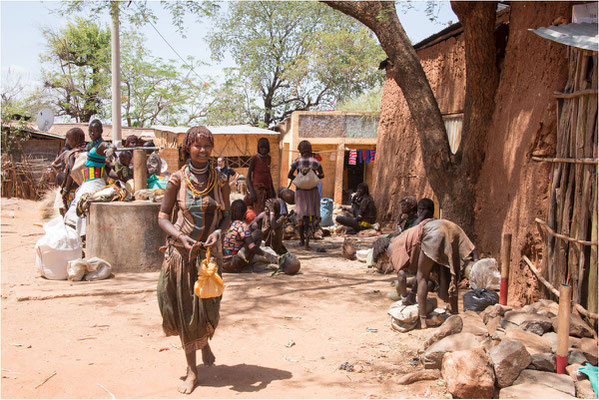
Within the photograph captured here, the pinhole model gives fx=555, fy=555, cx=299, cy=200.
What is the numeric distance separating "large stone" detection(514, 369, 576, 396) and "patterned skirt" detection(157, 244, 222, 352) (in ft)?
7.12

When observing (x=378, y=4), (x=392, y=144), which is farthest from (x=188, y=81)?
(x=378, y=4)

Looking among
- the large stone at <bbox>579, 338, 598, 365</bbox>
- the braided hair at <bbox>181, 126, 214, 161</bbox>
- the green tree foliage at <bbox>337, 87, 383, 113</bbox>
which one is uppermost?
the green tree foliage at <bbox>337, 87, 383, 113</bbox>

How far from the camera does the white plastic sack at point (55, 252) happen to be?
679 centimetres

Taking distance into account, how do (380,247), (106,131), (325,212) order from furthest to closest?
1. (106,131)
2. (325,212)
3. (380,247)

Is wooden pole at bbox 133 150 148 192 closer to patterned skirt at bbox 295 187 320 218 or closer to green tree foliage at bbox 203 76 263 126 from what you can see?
patterned skirt at bbox 295 187 320 218

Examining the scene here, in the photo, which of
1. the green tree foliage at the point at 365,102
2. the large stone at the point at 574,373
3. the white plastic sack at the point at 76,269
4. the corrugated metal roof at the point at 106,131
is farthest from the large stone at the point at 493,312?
the corrugated metal roof at the point at 106,131

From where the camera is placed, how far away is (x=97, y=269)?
6.88m

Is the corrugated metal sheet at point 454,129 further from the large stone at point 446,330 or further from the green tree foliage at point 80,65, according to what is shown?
the green tree foliage at point 80,65

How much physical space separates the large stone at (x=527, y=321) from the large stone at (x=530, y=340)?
0.19 m

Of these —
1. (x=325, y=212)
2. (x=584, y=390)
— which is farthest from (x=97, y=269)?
(x=325, y=212)

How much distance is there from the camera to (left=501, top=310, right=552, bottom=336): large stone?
4.56 m

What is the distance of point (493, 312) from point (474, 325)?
486mm

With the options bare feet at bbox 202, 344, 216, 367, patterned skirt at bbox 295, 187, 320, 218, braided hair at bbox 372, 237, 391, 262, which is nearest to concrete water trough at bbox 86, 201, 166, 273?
patterned skirt at bbox 295, 187, 320, 218

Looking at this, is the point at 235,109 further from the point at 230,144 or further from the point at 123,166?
the point at 123,166
